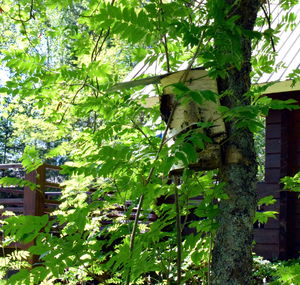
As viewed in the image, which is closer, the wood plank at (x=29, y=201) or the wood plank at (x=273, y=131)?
the wood plank at (x=273, y=131)

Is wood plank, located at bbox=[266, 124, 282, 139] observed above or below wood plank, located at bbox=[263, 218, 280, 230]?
above

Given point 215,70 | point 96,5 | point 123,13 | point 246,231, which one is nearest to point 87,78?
point 96,5

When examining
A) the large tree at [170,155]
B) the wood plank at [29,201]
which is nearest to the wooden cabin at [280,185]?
the wood plank at [29,201]

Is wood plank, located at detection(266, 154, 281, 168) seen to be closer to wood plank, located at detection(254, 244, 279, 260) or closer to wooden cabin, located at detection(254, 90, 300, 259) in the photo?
wooden cabin, located at detection(254, 90, 300, 259)

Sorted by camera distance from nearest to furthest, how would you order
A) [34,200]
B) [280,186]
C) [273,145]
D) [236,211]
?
1. [236,211]
2. [280,186]
3. [273,145]
4. [34,200]

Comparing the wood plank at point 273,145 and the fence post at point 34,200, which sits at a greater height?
the wood plank at point 273,145

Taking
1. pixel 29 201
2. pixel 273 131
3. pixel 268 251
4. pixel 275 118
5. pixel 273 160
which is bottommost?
pixel 268 251

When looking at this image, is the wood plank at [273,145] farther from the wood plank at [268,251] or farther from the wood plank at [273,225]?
the wood plank at [268,251]

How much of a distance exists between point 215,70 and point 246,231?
790mm

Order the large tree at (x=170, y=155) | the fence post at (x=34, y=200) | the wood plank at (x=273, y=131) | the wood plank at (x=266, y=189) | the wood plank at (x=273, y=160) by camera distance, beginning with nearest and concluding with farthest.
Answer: the large tree at (x=170, y=155), the wood plank at (x=266, y=189), the wood plank at (x=273, y=160), the wood plank at (x=273, y=131), the fence post at (x=34, y=200)

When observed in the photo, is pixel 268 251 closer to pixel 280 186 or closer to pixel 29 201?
pixel 280 186

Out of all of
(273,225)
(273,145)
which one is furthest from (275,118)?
(273,225)

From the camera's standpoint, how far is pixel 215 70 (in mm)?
2414

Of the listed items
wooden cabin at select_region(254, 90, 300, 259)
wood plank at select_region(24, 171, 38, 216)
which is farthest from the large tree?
wood plank at select_region(24, 171, 38, 216)
